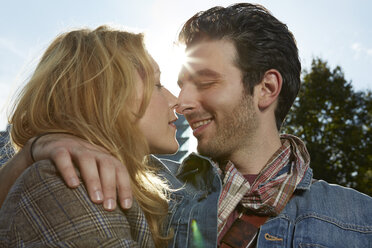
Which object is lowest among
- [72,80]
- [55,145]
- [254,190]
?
[254,190]

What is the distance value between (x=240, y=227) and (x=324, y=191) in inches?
31.5

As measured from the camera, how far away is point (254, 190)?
9.49 feet

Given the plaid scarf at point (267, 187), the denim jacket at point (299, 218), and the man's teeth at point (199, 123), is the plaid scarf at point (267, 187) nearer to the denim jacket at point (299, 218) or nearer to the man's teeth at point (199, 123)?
the denim jacket at point (299, 218)

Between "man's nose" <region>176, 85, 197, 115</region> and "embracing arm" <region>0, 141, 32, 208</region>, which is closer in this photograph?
"embracing arm" <region>0, 141, 32, 208</region>

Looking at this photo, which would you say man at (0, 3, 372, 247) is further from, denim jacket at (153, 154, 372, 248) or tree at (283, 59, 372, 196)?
tree at (283, 59, 372, 196)

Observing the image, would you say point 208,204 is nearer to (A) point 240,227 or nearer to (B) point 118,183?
(A) point 240,227

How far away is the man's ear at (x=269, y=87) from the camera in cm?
387

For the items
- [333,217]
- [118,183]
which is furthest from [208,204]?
[118,183]

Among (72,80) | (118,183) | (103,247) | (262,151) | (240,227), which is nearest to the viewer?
(103,247)

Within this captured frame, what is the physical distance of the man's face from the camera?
3.67 metres

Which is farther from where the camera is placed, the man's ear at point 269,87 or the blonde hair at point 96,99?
the man's ear at point 269,87

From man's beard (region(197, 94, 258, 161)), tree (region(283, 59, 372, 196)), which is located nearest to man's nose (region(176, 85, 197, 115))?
man's beard (region(197, 94, 258, 161))

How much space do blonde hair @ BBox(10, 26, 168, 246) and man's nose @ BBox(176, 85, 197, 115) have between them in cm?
134

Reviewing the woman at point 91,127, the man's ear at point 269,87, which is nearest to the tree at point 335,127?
the man's ear at point 269,87
